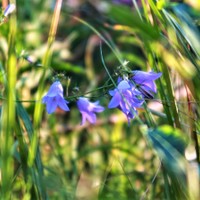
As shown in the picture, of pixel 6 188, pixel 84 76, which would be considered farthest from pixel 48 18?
pixel 6 188

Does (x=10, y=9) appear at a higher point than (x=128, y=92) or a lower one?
higher

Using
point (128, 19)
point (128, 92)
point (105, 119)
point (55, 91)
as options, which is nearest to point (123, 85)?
point (128, 92)

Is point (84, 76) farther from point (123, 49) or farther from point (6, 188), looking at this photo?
point (6, 188)

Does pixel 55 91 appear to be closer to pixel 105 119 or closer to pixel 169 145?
pixel 169 145

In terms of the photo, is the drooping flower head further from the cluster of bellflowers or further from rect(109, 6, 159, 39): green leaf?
rect(109, 6, 159, 39): green leaf

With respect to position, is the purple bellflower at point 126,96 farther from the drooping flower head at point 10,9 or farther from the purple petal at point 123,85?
the drooping flower head at point 10,9
